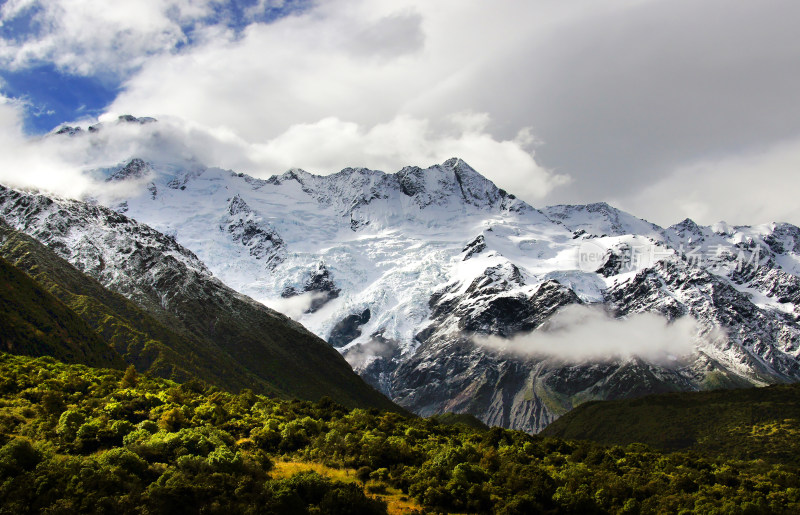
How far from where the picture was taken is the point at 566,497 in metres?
68.2

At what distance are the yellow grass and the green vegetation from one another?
14.8 inches

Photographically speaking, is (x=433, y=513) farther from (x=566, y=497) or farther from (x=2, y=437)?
(x=2, y=437)

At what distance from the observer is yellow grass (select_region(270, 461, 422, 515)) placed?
6328 cm

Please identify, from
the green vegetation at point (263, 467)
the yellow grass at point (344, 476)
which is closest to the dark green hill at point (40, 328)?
the green vegetation at point (263, 467)

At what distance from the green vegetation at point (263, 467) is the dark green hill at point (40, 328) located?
41.3 meters

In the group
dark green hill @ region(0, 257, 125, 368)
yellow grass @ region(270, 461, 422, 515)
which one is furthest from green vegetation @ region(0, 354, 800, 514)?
dark green hill @ region(0, 257, 125, 368)

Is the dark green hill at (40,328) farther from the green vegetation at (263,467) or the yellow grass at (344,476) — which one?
the yellow grass at (344,476)

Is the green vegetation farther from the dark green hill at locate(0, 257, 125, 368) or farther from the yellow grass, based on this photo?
the dark green hill at locate(0, 257, 125, 368)

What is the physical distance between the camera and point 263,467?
223 ft

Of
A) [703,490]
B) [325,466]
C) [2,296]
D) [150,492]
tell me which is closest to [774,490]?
[703,490]

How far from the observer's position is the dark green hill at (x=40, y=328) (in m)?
143

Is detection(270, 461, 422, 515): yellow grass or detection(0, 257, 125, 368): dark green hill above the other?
detection(0, 257, 125, 368): dark green hill

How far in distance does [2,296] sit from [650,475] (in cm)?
15036

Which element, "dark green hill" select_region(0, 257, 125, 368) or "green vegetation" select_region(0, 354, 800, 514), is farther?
"dark green hill" select_region(0, 257, 125, 368)
